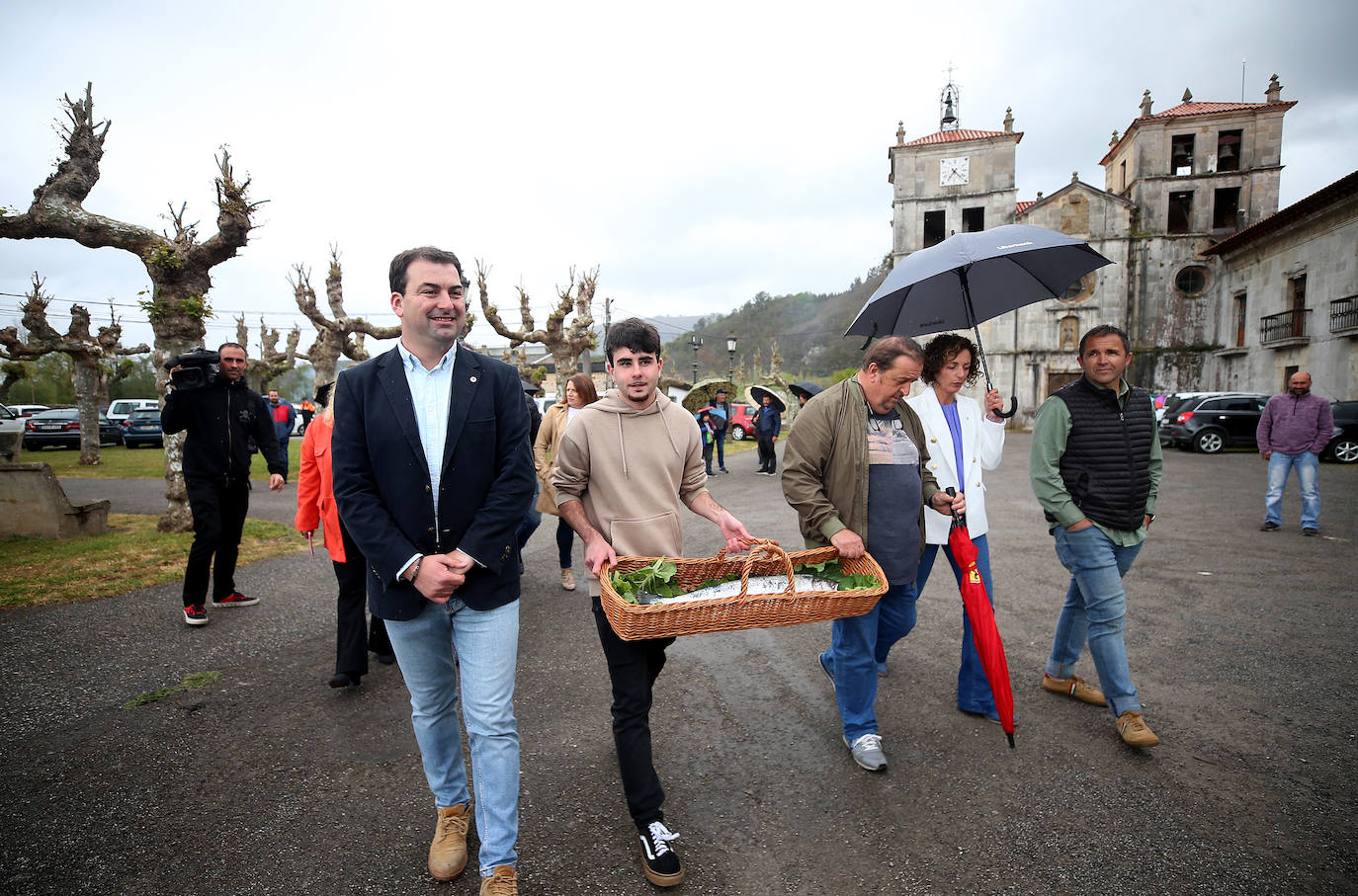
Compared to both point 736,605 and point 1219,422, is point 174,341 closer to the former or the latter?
point 736,605

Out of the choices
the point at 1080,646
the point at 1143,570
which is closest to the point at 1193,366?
the point at 1143,570

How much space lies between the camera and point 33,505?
851 cm

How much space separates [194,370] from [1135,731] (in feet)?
22.3

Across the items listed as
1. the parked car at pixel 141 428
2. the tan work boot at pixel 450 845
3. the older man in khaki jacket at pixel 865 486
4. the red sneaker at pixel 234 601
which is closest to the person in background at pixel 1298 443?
the older man in khaki jacket at pixel 865 486

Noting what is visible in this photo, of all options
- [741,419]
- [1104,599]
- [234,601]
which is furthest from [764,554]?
[741,419]

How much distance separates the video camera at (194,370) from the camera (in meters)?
5.45

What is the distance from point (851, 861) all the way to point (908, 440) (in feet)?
6.11

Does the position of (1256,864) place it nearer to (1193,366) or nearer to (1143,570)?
(1143,570)

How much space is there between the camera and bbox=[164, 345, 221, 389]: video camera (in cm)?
545

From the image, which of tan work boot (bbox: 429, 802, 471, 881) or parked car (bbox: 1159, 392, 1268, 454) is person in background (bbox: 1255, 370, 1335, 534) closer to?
tan work boot (bbox: 429, 802, 471, 881)

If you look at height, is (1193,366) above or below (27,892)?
above

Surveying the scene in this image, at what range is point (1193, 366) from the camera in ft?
113

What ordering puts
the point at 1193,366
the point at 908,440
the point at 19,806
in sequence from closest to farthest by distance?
the point at 19,806 < the point at 908,440 < the point at 1193,366

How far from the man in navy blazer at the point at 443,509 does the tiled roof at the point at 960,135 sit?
→ 1591 inches
